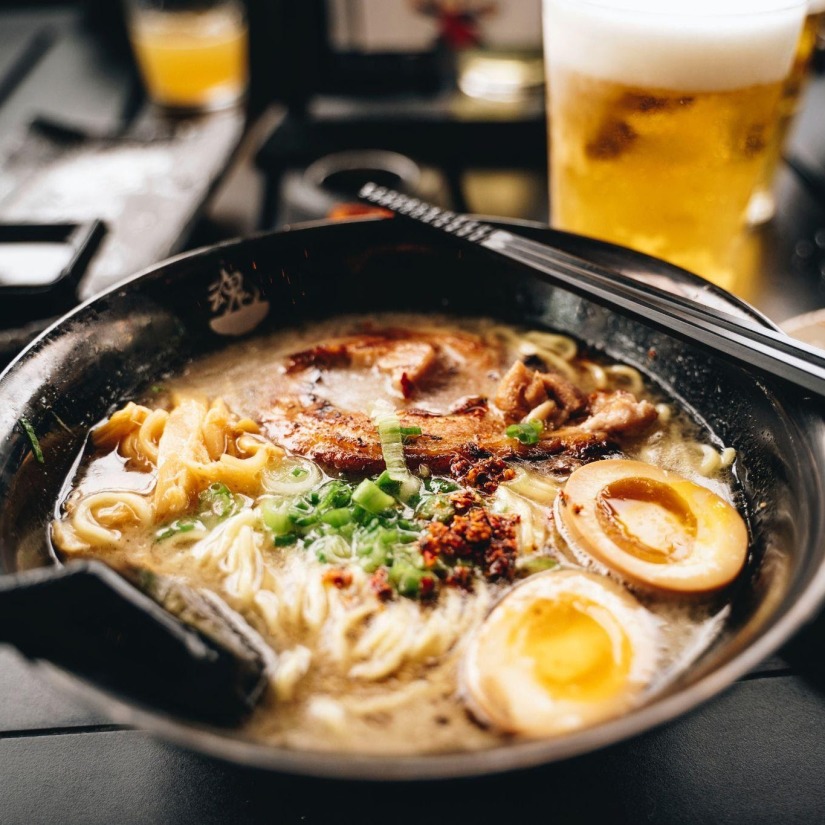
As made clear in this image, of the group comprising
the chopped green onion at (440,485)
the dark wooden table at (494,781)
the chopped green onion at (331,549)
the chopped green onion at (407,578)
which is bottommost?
the dark wooden table at (494,781)

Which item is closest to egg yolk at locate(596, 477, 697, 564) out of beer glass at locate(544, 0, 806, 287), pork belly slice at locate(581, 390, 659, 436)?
pork belly slice at locate(581, 390, 659, 436)

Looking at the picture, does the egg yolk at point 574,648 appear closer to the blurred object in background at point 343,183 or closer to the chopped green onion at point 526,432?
the chopped green onion at point 526,432

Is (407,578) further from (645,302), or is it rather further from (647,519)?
(645,302)

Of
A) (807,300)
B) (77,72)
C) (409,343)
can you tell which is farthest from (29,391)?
(77,72)

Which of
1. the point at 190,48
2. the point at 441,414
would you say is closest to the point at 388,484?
the point at 441,414

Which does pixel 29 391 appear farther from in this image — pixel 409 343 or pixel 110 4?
pixel 110 4

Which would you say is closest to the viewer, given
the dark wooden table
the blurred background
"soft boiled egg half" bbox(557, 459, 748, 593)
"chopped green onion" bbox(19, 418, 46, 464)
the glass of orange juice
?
the dark wooden table

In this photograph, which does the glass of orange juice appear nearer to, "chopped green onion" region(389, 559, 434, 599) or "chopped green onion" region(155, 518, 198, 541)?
"chopped green onion" region(155, 518, 198, 541)

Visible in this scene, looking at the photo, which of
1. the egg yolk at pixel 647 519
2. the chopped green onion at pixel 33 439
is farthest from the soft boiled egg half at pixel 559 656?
the chopped green onion at pixel 33 439
